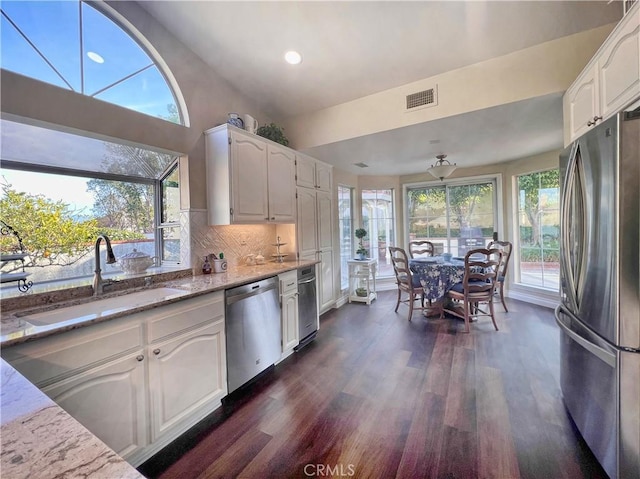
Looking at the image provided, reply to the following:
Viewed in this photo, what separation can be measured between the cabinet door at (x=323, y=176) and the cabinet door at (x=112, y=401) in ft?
9.92

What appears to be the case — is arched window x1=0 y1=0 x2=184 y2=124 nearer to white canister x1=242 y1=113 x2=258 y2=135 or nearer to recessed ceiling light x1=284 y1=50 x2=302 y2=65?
white canister x1=242 y1=113 x2=258 y2=135

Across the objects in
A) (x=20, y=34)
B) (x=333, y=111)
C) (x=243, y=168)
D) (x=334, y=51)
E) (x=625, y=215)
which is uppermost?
(x=334, y=51)

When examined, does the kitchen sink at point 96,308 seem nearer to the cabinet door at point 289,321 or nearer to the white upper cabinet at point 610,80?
the cabinet door at point 289,321

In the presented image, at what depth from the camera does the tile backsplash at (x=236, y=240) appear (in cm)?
260

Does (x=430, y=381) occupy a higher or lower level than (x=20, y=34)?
lower

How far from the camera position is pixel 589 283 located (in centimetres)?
145

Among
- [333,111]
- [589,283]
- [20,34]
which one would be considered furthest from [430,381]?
[20,34]

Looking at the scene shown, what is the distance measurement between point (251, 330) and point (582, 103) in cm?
302

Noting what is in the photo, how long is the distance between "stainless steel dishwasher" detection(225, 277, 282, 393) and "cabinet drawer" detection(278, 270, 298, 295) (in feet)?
0.34

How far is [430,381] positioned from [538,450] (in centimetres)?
77

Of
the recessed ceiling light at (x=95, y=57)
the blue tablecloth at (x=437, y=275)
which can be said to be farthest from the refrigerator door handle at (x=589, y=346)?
the recessed ceiling light at (x=95, y=57)

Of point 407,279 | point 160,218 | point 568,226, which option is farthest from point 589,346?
point 160,218

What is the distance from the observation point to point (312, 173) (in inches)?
148

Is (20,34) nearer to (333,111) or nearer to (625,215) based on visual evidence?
(333,111)
